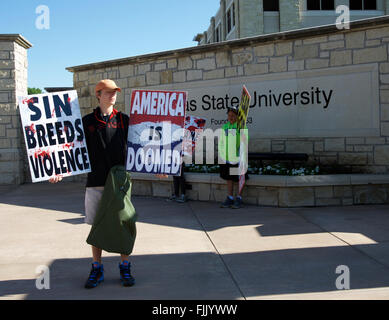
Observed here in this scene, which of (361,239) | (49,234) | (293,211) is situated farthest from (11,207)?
(361,239)

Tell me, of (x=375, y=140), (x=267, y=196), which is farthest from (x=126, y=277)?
(x=375, y=140)

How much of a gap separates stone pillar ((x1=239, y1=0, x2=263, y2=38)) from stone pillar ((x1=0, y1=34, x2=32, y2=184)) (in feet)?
54.4

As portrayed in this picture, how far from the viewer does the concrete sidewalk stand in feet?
12.5

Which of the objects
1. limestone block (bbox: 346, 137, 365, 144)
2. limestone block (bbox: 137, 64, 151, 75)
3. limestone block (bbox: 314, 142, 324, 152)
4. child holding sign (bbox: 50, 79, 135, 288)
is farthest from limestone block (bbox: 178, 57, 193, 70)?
child holding sign (bbox: 50, 79, 135, 288)

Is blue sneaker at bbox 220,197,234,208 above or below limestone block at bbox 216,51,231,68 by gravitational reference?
below

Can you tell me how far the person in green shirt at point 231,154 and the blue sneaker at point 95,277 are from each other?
4.23 m

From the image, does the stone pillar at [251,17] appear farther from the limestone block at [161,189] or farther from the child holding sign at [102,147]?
the child holding sign at [102,147]

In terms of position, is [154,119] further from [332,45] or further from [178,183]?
[332,45]

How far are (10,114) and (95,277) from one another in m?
9.93

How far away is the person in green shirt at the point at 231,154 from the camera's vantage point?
7914 millimetres

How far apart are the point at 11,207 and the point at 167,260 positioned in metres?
5.06

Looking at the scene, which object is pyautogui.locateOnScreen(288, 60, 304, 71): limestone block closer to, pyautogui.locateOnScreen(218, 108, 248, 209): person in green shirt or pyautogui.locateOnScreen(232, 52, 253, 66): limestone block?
pyautogui.locateOnScreen(232, 52, 253, 66): limestone block
